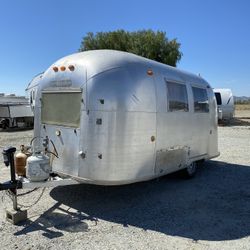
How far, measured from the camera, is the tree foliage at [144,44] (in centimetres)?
3194

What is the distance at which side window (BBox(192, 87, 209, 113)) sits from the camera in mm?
8466

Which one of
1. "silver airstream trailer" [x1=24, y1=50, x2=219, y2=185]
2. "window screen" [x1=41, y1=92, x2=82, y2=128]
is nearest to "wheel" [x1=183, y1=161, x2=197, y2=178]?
"silver airstream trailer" [x1=24, y1=50, x2=219, y2=185]

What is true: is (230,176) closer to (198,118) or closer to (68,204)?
(198,118)

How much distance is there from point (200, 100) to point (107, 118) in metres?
3.66

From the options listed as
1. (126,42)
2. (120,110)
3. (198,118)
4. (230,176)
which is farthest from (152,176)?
(126,42)

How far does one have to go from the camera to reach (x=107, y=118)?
5.82 meters

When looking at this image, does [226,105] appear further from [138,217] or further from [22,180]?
[22,180]

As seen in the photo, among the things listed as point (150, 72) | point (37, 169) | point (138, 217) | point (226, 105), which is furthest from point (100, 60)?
point (226, 105)

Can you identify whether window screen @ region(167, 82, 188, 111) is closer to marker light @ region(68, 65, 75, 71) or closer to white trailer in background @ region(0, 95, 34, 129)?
marker light @ region(68, 65, 75, 71)

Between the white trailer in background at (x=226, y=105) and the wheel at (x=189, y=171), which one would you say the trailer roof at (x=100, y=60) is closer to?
the wheel at (x=189, y=171)

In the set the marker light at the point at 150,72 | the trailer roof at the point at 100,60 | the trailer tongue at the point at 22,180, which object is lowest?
the trailer tongue at the point at 22,180

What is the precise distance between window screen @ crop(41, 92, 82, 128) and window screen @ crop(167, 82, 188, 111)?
1.96m

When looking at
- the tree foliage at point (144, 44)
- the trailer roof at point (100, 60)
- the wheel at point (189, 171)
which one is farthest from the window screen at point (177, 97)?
the tree foliage at point (144, 44)

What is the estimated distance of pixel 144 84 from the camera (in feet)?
20.7
